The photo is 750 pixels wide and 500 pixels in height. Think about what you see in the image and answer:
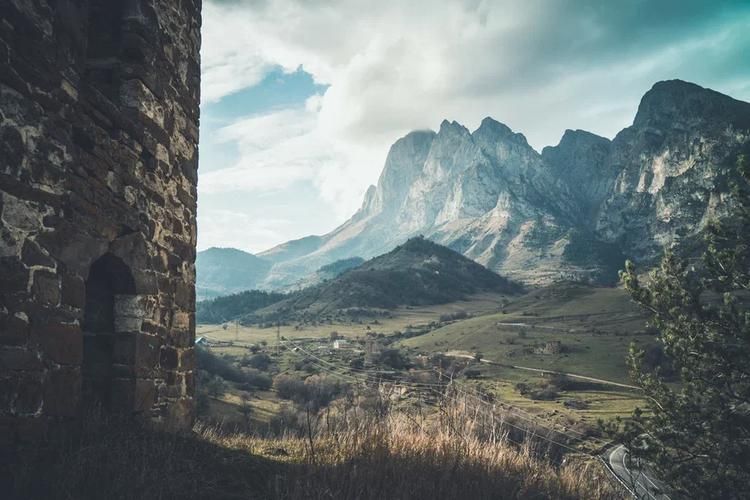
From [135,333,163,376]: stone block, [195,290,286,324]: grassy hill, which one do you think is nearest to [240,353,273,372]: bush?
[135,333,163,376]: stone block

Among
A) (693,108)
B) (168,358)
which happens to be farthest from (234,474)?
(693,108)

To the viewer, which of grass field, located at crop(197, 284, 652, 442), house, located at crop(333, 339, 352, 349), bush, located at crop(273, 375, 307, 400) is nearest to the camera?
grass field, located at crop(197, 284, 652, 442)

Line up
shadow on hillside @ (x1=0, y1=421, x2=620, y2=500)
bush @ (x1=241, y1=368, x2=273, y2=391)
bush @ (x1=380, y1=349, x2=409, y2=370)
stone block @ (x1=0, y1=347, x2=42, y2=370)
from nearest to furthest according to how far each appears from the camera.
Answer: shadow on hillside @ (x1=0, y1=421, x2=620, y2=500)
stone block @ (x1=0, y1=347, x2=42, y2=370)
bush @ (x1=241, y1=368, x2=273, y2=391)
bush @ (x1=380, y1=349, x2=409, y2=370)

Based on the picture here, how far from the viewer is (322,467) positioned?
4.12m

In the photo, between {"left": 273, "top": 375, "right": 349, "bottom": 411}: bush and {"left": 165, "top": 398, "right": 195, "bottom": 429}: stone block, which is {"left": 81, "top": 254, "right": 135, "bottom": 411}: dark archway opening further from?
{"left": 273, "top": 375, "right": 349, "bottom": 411}: bush

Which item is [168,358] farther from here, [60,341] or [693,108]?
[693,108]

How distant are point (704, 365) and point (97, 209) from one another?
1420 cm

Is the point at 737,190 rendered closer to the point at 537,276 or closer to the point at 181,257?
the point at 181,257

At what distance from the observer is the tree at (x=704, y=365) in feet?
40.0

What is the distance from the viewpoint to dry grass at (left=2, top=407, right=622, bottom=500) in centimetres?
329

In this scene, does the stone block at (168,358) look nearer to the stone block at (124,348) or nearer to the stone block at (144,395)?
the stone block at (144,395)

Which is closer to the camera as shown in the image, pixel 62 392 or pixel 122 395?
pixel 62 392

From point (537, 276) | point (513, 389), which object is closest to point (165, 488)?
point (513, 389)

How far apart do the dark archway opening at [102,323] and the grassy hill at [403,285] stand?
104 m
